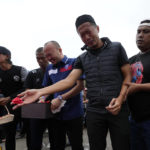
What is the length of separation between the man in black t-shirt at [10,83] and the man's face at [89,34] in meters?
1.52

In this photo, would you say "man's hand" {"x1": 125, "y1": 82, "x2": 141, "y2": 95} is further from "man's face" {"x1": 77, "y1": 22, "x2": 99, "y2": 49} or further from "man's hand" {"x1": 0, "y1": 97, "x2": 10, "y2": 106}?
"man's hand" {"x1": 0, "y1": 97, "x2": 10, "y2": 106}

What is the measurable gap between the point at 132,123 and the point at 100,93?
485 millimetres

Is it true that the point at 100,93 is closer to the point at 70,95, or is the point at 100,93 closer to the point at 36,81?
the point at 70,95

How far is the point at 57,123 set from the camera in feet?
6.98

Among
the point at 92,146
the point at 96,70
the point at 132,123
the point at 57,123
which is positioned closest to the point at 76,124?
the point at 57,123

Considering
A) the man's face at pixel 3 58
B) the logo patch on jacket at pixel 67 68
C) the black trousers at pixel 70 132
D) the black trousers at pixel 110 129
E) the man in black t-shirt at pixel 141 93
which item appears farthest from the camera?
the man's face at pixel 3 58

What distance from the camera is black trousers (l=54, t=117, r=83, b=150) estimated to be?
1.99 meters

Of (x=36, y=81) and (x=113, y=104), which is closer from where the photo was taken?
(x=113, y=104)

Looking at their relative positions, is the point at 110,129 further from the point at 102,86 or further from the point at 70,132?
the point at 70,132

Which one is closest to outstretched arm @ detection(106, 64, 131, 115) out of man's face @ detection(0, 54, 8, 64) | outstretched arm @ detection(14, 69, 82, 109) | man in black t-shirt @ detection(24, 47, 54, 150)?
outstretched arm @ detection(14, 69, 82, 109)

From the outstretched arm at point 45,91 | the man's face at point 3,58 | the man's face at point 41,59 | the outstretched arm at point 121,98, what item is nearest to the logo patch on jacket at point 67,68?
the outstretched arm at point 45,91

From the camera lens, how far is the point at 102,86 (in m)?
1.48

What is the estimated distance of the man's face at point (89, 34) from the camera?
155cm

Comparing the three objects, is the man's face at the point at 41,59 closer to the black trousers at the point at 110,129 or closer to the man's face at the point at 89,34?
the man's face at the point at 89,34
